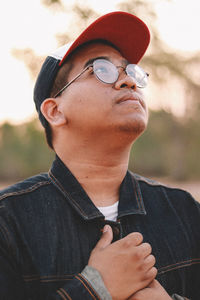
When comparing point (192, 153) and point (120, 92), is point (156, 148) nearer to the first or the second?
point (192, 153)

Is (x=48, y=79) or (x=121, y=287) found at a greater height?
(x=48, y=79)

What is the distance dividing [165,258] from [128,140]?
26.5 inches

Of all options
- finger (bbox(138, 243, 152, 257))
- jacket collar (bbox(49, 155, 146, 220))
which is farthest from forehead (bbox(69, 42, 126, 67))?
finger (bbox(138, 243, 152, 257))

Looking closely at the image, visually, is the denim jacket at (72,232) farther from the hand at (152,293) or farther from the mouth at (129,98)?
the mouth at (129,98)

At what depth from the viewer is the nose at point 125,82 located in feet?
6.44

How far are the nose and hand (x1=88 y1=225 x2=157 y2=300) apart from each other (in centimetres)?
84

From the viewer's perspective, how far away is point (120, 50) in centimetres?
222

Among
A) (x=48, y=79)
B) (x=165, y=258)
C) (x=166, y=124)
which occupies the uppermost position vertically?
(x=166, y=124)

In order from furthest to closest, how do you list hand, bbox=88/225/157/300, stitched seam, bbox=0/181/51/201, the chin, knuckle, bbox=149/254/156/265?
1. the chin
2. stitched seam, bbox=0/181/51/201
3. knuckle, bbox=149/254/156/265
4. hand, bbox=88/225/157/300

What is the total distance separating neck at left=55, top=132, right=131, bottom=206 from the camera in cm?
196

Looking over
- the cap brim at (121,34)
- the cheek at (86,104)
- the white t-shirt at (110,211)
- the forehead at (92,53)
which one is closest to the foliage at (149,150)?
the cap brim at (121,34)

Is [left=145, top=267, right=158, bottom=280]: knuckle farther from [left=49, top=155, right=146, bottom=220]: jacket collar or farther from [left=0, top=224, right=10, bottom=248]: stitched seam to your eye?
[left=0, top=224, right=10, bottom=248]: stitched seam

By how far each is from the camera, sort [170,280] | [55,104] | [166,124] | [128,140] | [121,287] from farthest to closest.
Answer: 1. [166,124]
2. [55,104]
3. [128,140]
4. [170,280]
5. [121,287]

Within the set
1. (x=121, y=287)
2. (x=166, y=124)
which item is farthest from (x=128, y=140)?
(x=166, y=124)
